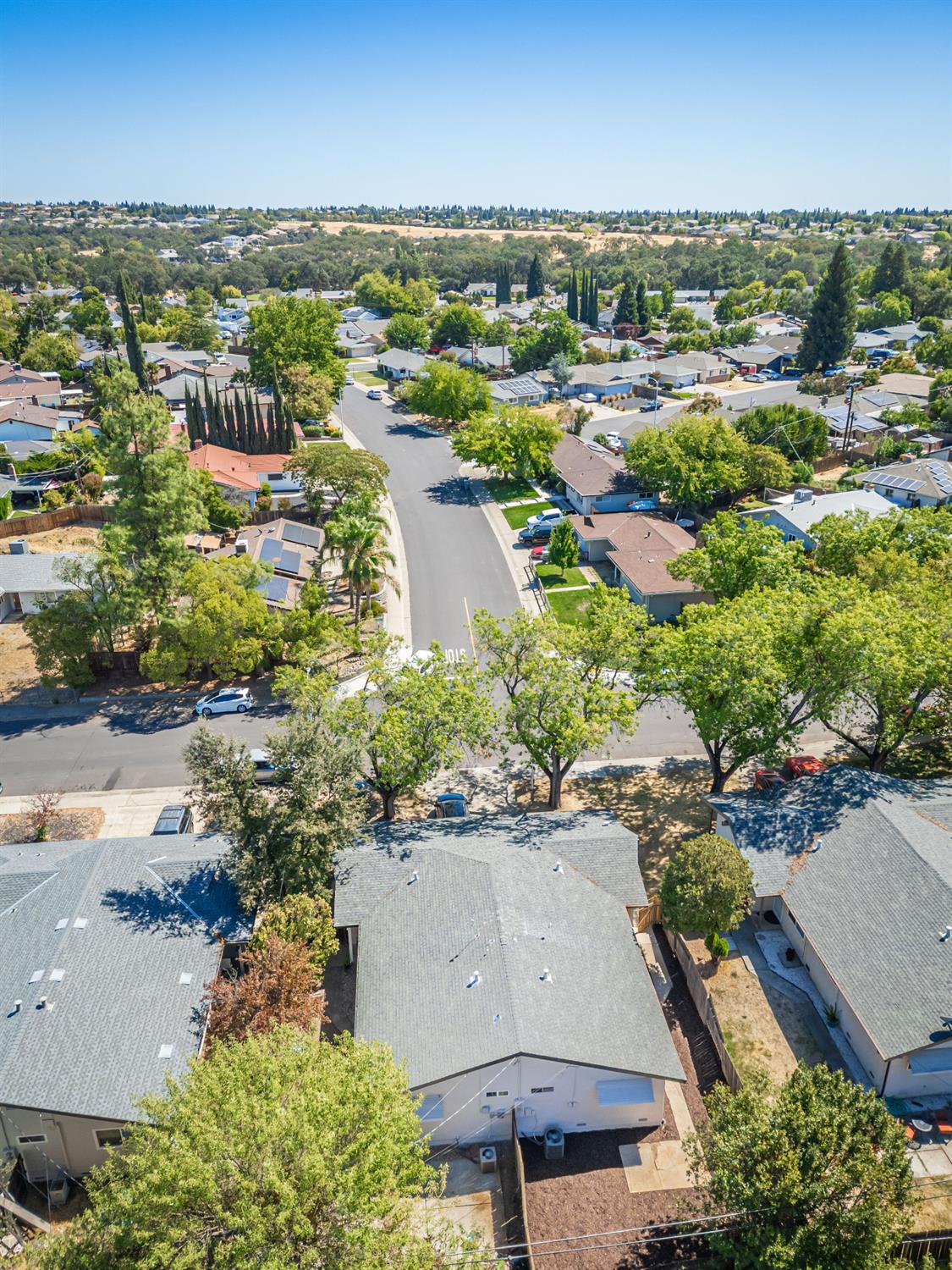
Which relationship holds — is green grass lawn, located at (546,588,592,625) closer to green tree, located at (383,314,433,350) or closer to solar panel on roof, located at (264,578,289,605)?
solar panel on roof, located at (264,578,289,605)

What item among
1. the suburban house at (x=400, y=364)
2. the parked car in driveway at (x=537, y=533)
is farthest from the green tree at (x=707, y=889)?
the suburban house at (x=400, y=364)

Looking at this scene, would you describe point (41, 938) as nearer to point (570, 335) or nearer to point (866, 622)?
point (866, 622)

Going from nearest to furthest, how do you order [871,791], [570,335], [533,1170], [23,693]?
→ [533,1170] → [871,791] → [23,693] → [570,335]

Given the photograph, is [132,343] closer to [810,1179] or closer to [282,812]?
[282,812]

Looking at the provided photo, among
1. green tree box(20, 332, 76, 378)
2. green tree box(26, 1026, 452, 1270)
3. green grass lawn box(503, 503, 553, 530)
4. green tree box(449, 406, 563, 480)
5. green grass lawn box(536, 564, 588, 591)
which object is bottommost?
green grass lawn box(536, 564, 588, 591)

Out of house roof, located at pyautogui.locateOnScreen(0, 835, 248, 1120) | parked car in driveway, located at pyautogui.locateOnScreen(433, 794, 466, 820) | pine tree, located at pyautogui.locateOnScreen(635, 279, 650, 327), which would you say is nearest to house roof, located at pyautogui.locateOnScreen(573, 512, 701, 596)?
parked car in driveway, located at pyautogui.locateOnScreen(433, 794, 466, 820)

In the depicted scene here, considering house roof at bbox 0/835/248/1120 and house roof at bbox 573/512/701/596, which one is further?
house roof at bbox 573/512/701/596

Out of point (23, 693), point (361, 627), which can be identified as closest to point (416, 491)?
point (361, 627)
